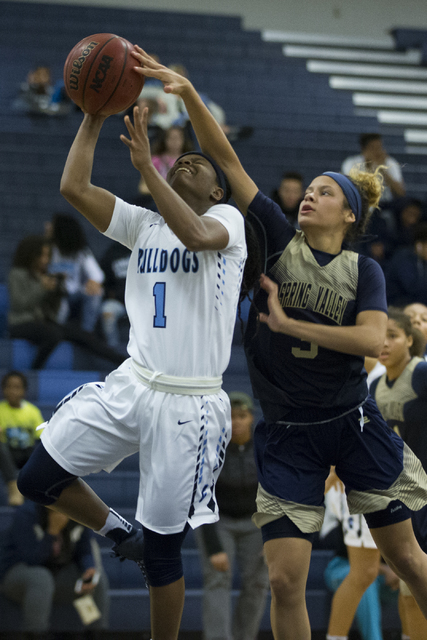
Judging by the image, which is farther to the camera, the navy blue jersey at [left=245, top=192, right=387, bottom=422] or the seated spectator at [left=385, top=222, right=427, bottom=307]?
the seated spectator at [left=385, top=222, right=427, bottom=307]

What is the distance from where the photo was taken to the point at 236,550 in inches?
197

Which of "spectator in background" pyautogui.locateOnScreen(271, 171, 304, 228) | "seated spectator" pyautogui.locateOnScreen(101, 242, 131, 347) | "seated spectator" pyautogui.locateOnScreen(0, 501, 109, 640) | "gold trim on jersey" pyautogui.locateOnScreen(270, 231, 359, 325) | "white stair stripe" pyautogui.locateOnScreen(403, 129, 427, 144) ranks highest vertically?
"gold trim on jersey" pyautogui.locateOnScreen(270, 231, 359, 325)

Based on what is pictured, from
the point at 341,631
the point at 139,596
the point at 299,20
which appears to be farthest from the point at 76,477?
the point at 299,20

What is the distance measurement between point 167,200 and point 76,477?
1093mm

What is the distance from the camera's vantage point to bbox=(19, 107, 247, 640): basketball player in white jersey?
8.91 feet

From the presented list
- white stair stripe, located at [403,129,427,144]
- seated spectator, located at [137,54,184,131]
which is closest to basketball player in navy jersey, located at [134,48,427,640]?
seated spectator, located at [137,54,184,131]

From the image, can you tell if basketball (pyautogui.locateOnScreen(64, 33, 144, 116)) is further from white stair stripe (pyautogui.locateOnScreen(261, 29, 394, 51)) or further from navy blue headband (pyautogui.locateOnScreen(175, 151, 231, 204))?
white stair stripe (pyautogui.locateOnScreen(261, 29, 394, 51))

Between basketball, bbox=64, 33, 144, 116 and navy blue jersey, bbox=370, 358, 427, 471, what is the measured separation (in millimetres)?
1893

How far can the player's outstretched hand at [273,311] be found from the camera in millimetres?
2758

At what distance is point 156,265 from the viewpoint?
9.15 ft

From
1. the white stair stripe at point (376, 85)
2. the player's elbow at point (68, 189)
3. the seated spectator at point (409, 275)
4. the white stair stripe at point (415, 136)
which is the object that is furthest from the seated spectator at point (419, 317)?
the white stair stripe at point (376, 85)

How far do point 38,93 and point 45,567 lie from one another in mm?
7156

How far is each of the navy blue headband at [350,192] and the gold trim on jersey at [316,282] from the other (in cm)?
20

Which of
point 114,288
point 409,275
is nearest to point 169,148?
point 114,288
